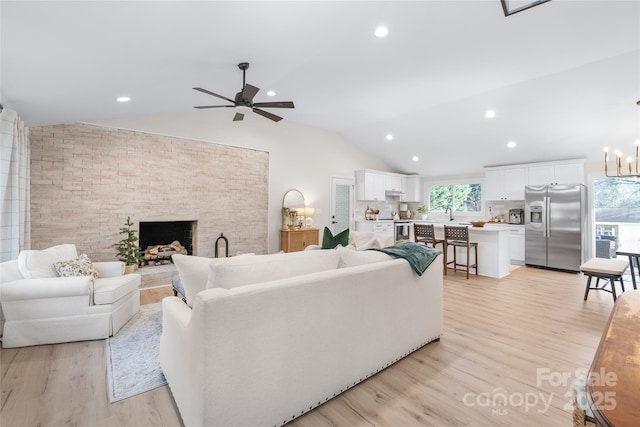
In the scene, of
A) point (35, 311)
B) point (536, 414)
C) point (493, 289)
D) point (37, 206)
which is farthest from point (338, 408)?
point (37, 206)

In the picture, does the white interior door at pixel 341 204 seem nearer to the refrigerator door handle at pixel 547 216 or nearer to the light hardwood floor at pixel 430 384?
the refrigerator door handle at pixel 547 216

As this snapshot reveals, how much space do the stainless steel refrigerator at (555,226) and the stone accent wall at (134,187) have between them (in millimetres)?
5665

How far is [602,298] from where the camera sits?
13.5ft

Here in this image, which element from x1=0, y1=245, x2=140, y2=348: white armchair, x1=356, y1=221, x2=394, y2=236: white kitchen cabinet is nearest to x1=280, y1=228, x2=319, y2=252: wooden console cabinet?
x1=356, y1=221, x2=394, y2=236: white kitchen cabinet

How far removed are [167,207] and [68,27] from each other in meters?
3.50

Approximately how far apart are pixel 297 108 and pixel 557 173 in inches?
219

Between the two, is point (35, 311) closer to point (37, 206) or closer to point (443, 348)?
point (37, 206)

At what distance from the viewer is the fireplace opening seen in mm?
5129

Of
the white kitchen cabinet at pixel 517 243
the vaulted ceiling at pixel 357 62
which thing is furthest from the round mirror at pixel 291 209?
the white kitchen cabinet at pixel 517 243

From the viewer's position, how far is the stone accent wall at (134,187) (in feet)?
13.5

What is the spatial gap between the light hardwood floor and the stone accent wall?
2.17 meters

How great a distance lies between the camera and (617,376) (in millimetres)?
723

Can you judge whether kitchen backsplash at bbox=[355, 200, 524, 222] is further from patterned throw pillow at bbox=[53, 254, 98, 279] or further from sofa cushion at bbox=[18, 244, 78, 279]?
sofa cushion at bbox=[18, 244, 78, 279]

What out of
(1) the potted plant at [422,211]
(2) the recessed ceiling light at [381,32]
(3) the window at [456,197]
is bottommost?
(1) the potted plant at [422,211]
